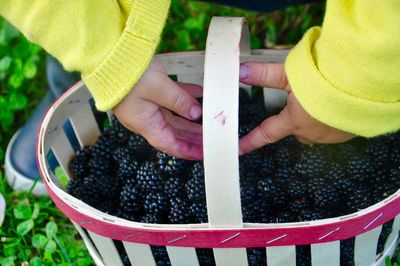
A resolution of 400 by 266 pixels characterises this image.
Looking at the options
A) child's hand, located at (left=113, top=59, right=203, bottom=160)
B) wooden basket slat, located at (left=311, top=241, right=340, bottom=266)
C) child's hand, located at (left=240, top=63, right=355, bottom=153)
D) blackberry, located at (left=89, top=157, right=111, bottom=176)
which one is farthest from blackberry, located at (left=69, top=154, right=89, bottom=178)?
wooden basket slat, located at (left=311, top=241, right=340, bottom=266)

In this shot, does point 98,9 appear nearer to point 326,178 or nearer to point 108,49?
point 108,49

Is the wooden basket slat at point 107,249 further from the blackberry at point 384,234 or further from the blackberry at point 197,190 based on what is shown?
the blackberry at point 384,234

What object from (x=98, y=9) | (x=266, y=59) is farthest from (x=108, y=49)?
(x=266, y=59)

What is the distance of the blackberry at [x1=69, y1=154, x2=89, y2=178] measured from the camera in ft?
3.68

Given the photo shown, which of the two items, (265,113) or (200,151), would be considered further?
(265,113)

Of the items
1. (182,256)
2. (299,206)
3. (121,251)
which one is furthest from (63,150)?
(299,206)

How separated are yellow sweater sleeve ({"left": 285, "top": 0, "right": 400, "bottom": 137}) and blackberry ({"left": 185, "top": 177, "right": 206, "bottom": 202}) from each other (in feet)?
0.75

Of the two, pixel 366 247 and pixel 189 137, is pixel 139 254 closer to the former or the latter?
pixel 189 137

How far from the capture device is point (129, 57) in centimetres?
86

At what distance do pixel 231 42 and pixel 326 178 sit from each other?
29 cm

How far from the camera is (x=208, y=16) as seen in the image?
155cm

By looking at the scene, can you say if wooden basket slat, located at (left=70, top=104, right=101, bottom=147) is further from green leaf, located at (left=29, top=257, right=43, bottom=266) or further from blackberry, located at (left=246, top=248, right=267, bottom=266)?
blackberry, located at (left=246, top=248, right=267, bottom=266)

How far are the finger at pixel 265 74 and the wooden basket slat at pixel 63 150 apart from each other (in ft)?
1.32

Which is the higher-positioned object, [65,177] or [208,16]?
[208,16]
